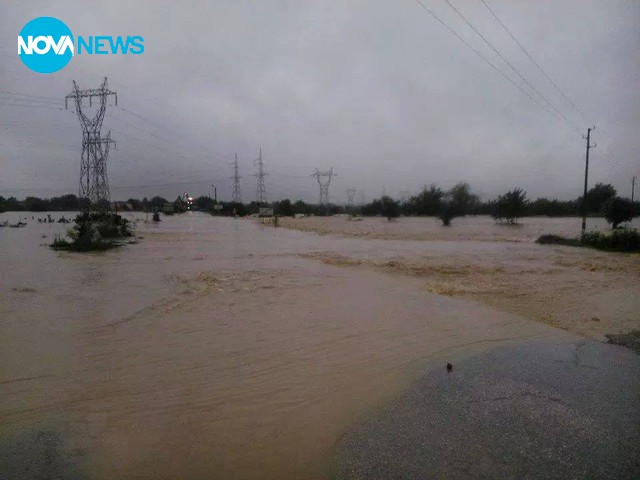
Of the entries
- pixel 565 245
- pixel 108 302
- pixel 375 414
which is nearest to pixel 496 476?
pixel 375 414

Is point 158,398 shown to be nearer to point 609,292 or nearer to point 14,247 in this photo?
point 609,292

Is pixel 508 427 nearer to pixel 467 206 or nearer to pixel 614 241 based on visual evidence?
pixel 614 241

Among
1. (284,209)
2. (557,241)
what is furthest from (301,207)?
(557,241)

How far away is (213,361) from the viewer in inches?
222

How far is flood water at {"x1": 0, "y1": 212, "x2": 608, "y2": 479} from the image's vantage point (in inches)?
143

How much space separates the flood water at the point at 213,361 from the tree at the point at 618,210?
28.8 meters

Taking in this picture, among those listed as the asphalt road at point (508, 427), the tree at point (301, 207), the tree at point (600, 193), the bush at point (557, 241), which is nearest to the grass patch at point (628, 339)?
the asphalt road at point (508, 427)

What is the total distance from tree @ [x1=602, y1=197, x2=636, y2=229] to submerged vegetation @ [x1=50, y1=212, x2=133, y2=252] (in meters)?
35.2

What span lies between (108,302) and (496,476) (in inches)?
334

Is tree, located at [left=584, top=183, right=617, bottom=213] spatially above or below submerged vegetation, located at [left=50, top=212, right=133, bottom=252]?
above

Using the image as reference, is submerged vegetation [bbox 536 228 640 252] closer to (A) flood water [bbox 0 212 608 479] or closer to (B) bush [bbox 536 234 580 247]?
(B) bush [bbox 536 234 580 247]

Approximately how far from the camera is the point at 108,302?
911cm

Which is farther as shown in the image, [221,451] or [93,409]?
[93,409]

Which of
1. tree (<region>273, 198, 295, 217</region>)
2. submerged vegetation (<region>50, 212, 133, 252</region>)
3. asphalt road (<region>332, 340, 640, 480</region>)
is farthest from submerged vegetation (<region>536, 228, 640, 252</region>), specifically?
tree (<region>273, 198, 295, 217</region>)
